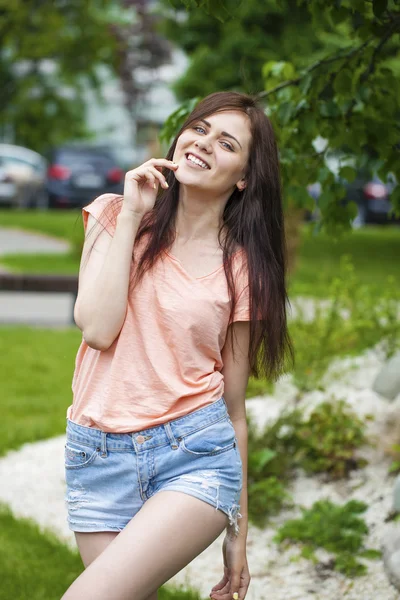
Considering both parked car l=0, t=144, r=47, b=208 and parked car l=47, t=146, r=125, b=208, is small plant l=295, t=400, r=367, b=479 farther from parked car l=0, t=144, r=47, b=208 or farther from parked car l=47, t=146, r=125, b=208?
parked car l=0, t=144, r=47, b=208

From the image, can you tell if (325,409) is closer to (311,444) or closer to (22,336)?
(311,444)

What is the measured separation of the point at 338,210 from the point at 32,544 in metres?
2.09

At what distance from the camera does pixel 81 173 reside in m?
23.3

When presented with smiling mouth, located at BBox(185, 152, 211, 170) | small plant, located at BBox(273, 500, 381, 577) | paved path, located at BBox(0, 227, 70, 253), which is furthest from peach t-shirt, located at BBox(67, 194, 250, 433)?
paved path, located at BBox(0, 227, 70, 253)

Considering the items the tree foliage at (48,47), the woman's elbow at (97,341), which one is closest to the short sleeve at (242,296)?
the woman's elbow at (97,341)

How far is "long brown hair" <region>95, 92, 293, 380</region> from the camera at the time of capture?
2729 mm

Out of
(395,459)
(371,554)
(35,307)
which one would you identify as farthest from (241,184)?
(35,307)

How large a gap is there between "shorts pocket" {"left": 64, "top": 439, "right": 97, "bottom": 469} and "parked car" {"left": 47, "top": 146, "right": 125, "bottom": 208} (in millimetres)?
20697

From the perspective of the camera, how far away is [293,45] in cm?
1606

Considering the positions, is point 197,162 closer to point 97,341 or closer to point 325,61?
point 97,341

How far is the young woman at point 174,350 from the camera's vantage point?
249 cm

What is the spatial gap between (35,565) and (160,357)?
2.15 m

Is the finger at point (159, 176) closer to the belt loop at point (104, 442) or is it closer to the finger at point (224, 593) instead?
the belt loop at point (104, 442)

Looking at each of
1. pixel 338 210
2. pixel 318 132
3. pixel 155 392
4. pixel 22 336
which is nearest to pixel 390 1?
pixel 318 132
